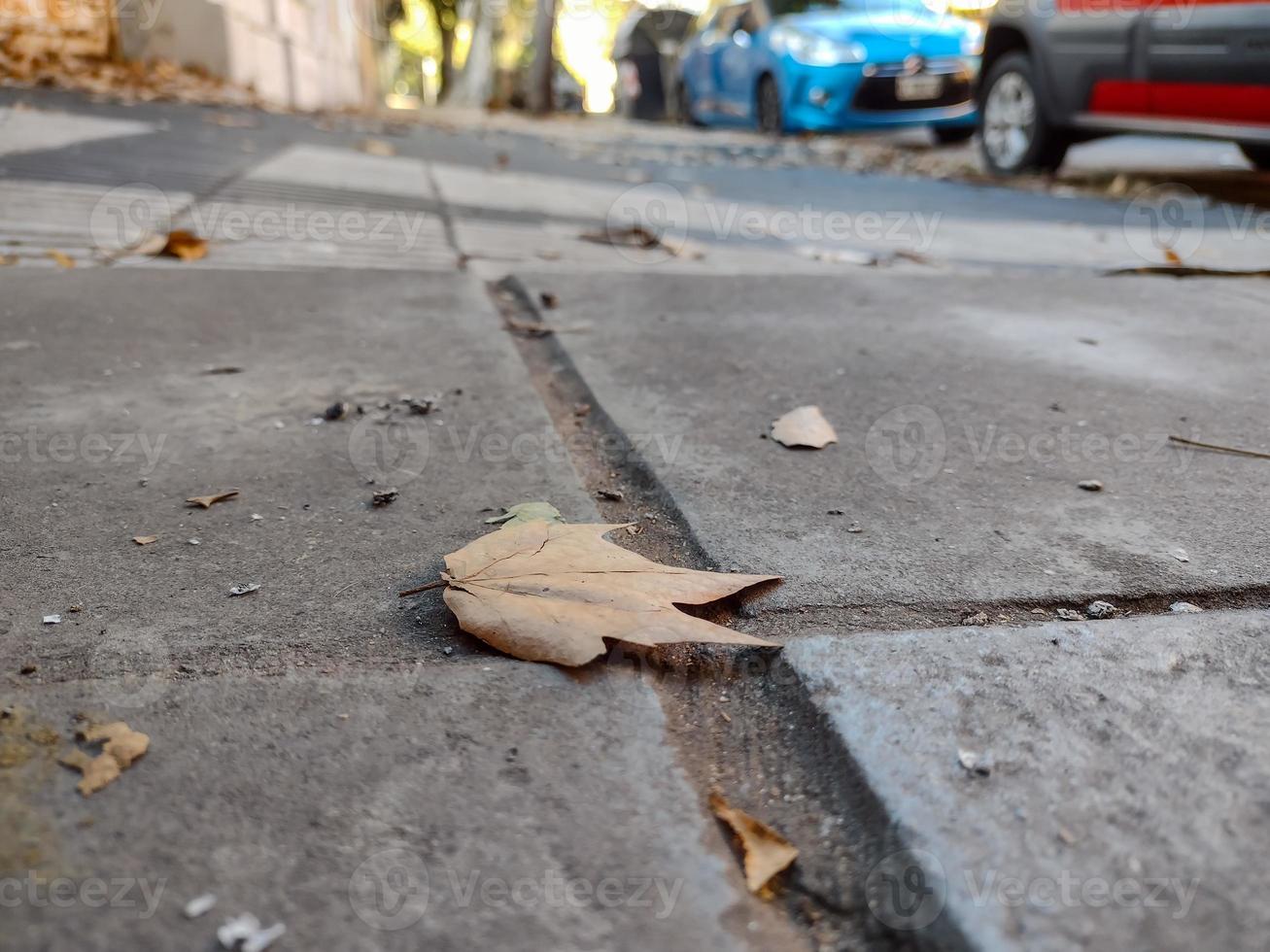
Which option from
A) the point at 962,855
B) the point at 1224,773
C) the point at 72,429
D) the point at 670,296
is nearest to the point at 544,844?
the point at 962,855

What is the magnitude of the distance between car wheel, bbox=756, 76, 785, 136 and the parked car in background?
3714 mm

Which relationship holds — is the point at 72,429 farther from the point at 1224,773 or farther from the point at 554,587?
the point at 1224,773

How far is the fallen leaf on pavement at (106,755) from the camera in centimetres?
85

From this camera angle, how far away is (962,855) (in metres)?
0.78

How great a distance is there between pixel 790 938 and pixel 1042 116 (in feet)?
20.4

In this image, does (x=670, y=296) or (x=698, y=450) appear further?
(x=670, y=296)

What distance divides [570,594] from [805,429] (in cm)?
67

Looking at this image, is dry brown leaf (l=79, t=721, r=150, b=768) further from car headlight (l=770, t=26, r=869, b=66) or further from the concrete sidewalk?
car headlight (l=770, t=26, r=869, b=66)

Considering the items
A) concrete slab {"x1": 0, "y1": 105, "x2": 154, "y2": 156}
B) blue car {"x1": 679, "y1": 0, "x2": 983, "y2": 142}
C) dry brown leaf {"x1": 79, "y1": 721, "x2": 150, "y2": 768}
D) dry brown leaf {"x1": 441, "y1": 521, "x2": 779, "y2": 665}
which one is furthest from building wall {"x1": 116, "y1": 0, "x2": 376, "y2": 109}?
dry brown leaf {"x1": 79, "y1": 721, "x2": 150, "y2": 768}

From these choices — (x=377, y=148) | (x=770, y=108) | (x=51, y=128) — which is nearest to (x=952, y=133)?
(x=770, y=108)

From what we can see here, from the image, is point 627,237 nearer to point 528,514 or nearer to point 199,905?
point 528,514

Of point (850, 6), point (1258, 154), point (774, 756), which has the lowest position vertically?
point (774, 756)

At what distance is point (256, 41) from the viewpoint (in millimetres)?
9203

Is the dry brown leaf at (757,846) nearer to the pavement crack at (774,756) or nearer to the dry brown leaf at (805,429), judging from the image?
the pavement crack at (774,756)
